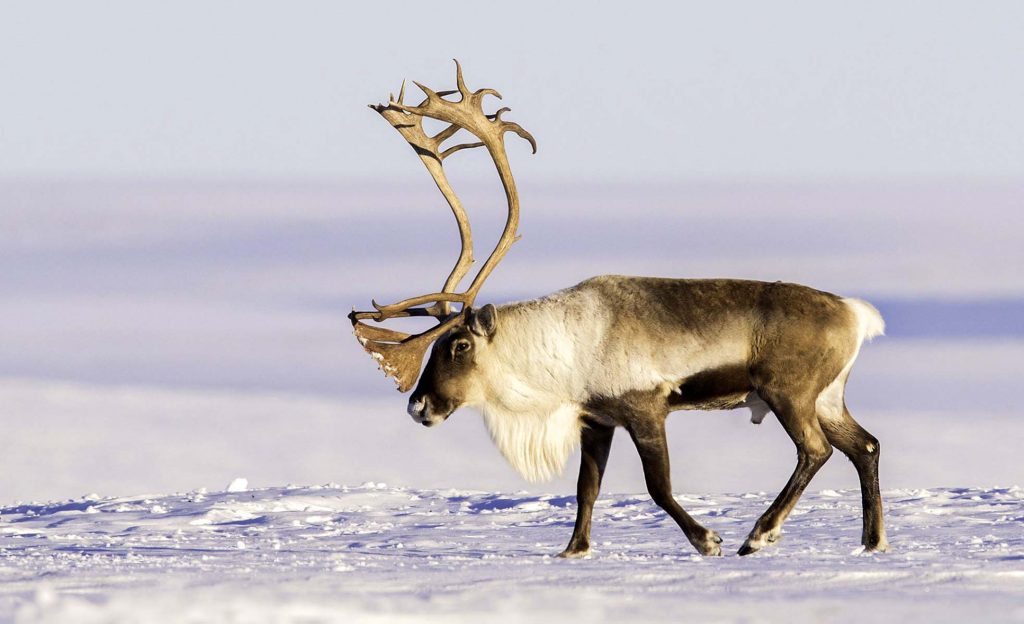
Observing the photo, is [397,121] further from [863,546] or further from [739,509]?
[739,509]

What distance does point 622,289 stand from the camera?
956 cm

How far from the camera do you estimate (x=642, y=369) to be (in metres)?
9.27

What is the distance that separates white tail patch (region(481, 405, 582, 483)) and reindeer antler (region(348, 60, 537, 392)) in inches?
26.3

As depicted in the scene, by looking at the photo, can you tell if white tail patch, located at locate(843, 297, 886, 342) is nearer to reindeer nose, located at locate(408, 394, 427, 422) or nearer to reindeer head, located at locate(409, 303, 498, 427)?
reindeer head, located at locate(409, 303, 498, 427)

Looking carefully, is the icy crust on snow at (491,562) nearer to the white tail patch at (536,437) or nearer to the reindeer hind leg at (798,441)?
the reindeer hind leg at (798,441)

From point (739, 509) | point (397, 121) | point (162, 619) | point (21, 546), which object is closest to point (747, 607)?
point (162, 619)

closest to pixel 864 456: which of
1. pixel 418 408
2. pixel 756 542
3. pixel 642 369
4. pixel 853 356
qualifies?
pixel 853 356

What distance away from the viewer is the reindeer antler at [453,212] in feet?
32.6

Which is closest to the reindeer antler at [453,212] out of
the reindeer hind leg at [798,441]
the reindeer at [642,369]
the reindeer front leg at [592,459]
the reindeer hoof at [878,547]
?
the reindeer at [642,369]

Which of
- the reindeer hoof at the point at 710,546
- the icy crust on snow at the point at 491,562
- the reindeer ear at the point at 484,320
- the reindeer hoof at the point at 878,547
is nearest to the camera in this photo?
the icy crust on snow at the point at 491,562

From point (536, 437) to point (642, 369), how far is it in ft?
3.05

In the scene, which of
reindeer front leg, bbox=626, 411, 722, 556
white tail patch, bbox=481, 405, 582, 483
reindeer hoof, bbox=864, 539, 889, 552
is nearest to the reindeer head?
white tail patch, bbox=481, 405, 582, 483

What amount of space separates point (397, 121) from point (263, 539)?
3.45 metres

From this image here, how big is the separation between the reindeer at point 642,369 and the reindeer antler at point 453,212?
0.02 m
